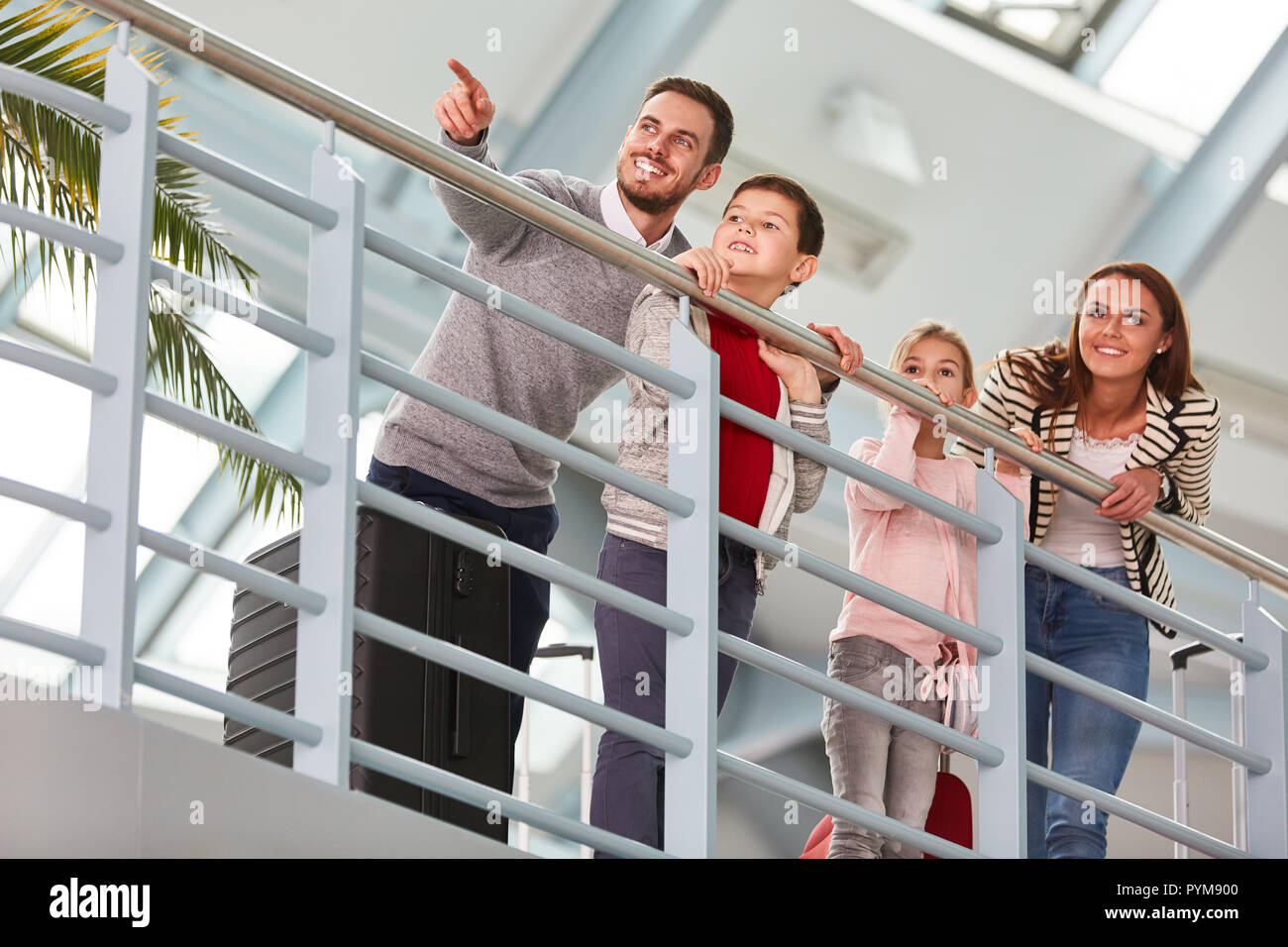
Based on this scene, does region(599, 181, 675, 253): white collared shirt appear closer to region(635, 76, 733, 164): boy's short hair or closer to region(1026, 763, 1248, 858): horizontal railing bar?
region(635, 76, 733, 164): boy's short hair

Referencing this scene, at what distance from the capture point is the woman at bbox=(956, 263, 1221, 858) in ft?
9.18

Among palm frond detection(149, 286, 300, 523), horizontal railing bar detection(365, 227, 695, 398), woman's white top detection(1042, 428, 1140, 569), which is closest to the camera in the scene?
horizontal railing bar detection(365, 227, 695, 398)

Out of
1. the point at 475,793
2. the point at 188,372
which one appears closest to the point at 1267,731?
the point at 475,793

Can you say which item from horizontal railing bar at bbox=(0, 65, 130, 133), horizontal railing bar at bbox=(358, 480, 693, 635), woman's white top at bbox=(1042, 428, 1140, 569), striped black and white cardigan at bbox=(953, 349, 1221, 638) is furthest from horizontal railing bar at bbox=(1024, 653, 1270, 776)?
horizontal railing bar at bbox=(0, 65, 130, 133)

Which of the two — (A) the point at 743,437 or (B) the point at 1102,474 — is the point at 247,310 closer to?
(A) the point at 743,437

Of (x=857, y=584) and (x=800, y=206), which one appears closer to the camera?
(x=857, y=584)

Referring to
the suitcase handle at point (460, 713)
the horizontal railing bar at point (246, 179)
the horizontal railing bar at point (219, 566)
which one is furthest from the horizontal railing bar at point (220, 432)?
the suitcase handle at point (460, 713)

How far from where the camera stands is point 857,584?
2.20 metres

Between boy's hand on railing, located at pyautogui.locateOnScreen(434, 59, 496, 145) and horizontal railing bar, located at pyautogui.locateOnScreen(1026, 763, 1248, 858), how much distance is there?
117cm

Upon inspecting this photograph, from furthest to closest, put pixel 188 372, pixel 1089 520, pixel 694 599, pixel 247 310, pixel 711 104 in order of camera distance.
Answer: pixel 188 372 < pixel 1089 520 < pixel 711 104 < pixel 694 599 < pixel 247 310

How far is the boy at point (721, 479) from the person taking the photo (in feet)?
7.04

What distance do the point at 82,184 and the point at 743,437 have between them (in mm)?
A: 1759

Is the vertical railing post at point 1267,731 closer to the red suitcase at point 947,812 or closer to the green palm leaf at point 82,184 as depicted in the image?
the red suitcase at point 947,812
